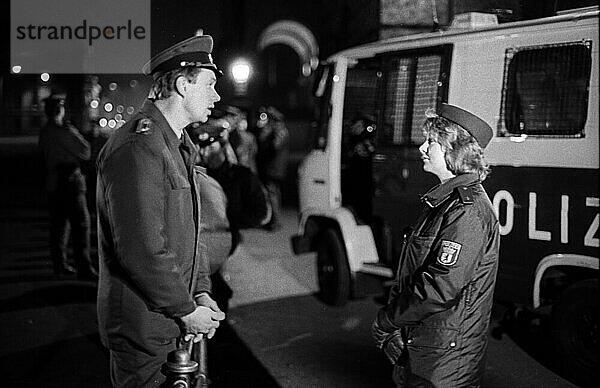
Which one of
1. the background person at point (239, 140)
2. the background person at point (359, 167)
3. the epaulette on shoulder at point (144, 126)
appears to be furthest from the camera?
the background person at point (239, 140)

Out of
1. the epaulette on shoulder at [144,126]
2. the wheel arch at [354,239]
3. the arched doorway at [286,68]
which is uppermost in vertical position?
the arched doorway at [286,68]

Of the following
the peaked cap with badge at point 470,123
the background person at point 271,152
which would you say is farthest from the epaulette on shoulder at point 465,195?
the background person at point 271,152

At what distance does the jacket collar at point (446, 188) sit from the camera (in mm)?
3291

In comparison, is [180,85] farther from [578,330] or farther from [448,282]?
[578,330]

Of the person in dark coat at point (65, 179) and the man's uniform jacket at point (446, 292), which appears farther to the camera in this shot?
the person in dark coat at point (65, 179)

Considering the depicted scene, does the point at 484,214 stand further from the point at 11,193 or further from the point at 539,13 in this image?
the point at 11,193

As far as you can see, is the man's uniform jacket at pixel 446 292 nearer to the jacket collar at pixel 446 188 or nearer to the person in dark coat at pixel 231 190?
the jacket collar at pixel 446 188

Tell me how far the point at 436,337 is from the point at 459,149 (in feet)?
2.59

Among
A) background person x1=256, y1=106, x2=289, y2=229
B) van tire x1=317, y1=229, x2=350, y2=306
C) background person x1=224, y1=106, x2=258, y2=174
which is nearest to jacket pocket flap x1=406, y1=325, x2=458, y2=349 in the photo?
van tire x1=317, y1=229, x2=350, y2=306

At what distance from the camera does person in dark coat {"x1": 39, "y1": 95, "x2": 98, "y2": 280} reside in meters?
9.35

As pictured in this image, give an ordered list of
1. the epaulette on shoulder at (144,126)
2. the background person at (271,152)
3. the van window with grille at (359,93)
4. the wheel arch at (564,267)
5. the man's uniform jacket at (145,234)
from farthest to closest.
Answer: the background person at (271,152), the van window with grille at (359,93), the wheel arch at (564,267), the epaulette on shoulder at (144,126), the man's uniform jacket at (145,234)

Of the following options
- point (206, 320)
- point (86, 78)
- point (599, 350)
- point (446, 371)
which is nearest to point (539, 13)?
point (599, 350)

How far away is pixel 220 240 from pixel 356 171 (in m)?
3.43

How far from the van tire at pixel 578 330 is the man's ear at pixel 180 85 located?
366 cm
